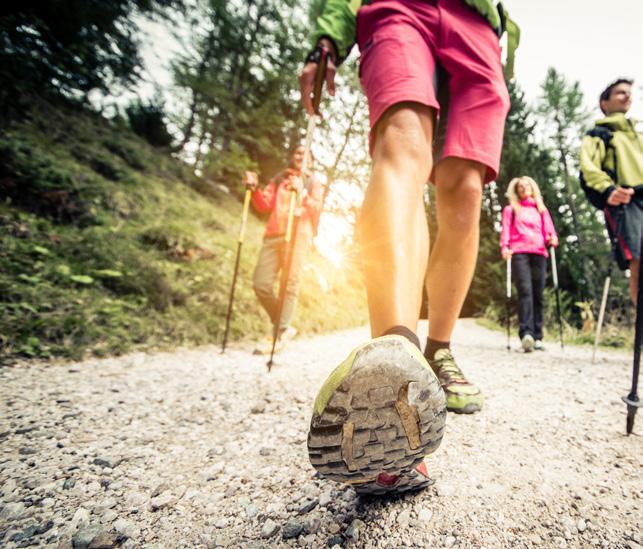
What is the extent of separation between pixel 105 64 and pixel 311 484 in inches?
414

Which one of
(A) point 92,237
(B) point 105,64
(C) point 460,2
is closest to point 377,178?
(C) point 460,2

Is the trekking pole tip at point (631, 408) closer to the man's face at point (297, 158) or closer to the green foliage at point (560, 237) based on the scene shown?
the man's face at point (297, 158)

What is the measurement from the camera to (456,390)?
1350 millimetres

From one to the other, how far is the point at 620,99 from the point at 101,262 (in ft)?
17.8

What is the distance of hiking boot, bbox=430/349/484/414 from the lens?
1.34m

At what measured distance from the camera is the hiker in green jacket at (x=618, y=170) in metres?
2.74

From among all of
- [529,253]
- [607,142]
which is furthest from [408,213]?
[529,253]

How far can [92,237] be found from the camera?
4098mm

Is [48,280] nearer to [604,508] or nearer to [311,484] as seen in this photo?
[311,484]

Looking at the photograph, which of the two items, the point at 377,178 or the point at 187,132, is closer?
the point at 377,178

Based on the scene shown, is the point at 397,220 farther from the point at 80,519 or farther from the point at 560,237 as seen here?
the point at 560,237

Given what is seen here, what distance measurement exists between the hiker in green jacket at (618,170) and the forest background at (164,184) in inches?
149

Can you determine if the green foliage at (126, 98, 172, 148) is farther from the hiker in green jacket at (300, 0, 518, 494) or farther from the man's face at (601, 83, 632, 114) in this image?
the hiker in green jacket at (300, 0, 518, 494)

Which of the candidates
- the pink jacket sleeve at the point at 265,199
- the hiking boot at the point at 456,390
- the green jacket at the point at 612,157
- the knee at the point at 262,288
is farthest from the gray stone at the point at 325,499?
the pink jacket sleeve at the point at 265,199
